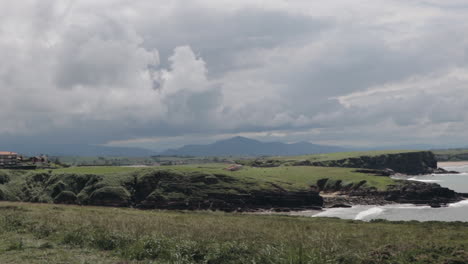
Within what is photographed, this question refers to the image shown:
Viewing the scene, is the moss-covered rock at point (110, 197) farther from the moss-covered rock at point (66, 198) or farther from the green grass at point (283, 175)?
the green grass at point (283, 175)

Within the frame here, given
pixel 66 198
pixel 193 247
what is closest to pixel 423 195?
pixel 66 198

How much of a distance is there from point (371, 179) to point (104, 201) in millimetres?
87909

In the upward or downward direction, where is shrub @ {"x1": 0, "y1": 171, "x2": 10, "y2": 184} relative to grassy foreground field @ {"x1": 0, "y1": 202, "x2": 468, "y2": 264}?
downward

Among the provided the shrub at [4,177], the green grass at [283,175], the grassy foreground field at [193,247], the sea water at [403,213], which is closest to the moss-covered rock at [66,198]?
the green grass at [283,175]

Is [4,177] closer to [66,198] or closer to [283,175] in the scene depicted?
[66,198]

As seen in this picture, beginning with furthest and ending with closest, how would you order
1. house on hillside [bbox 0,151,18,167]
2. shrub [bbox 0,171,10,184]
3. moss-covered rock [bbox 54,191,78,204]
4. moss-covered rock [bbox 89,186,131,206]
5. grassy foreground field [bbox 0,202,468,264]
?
house on hillside [bbox 0,151,18,167] → shrub [bbox 0,171,10,184] → moss-covered rock [bbox 54,191,78,204] → moss-covered rock [bbox 89,186,131,206] → grassy foreground field [bbox 0,202,468,264]

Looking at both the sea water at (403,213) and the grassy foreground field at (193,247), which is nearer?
the grassy foreground field at (193,247)

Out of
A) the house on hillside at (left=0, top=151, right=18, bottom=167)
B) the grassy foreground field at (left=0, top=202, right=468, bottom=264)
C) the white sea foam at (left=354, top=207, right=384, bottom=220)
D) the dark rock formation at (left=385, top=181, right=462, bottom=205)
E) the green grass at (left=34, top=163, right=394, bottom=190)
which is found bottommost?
the white sea foam at (left=354, top=207, right=384, bottom=220)

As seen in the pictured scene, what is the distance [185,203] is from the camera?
96250mm

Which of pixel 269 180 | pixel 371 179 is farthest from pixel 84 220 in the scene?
pixel 371 179

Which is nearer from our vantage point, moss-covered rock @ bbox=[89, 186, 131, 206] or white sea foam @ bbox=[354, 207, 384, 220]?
white sea foam @ bbox=[354, 207, 384, 220]

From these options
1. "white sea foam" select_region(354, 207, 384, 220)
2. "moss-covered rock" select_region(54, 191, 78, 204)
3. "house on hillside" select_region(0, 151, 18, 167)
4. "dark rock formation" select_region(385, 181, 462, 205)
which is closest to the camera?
"white sea foam" select_region(354, 207, 384, 220)

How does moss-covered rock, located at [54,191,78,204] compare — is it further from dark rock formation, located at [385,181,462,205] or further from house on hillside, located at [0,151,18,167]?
dark rock formation, located at [385,181,462,205]

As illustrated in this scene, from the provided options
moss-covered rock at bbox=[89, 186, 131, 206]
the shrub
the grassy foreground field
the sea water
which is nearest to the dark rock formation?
the sea water
